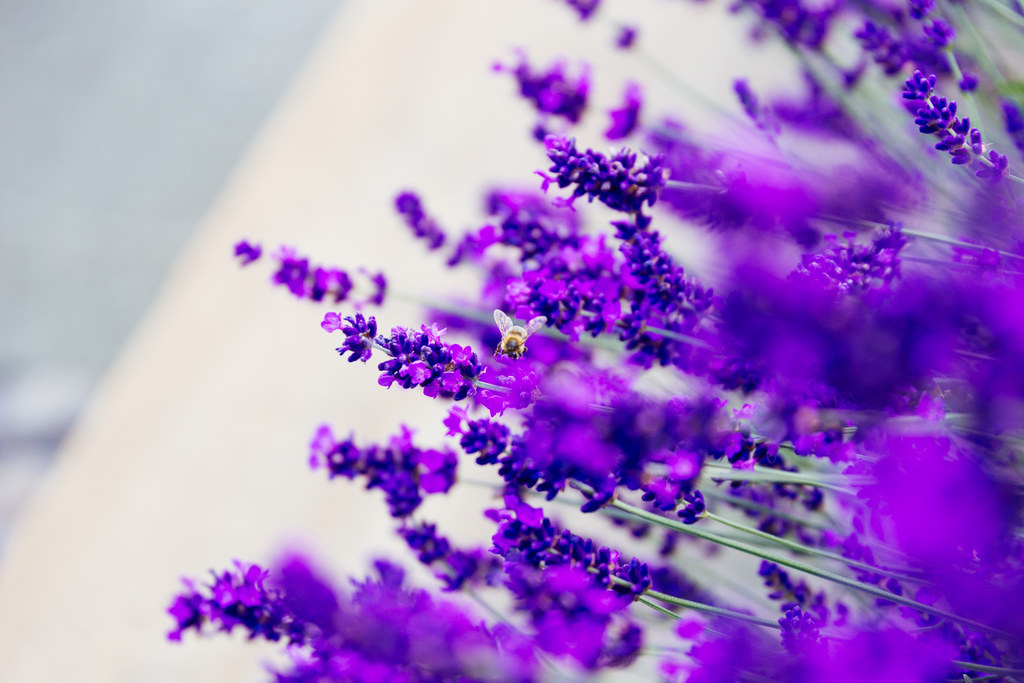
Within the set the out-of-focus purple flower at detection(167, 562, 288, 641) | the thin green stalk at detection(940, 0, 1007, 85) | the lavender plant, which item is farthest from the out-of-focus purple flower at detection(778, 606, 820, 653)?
the thin green stalk at detection(940, 0, 1007, 85)

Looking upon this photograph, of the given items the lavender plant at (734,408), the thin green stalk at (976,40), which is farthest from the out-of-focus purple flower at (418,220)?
the thin green stalk at (976,40)

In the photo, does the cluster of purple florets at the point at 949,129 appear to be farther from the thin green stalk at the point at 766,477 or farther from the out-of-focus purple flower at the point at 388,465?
the out-of-focus purple flower at the point at 388,465

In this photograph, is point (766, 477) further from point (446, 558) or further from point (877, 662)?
point (446, 558)

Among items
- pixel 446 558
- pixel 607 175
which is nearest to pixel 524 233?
pixel 607 175

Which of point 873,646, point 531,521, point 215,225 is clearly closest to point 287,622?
point 531,521

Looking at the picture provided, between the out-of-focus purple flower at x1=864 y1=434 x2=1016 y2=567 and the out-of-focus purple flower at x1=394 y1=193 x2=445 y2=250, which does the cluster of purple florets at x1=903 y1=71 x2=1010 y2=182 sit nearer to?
the out-of-focus purple flower at x1=864 y1=434 x2=1016 y2=567

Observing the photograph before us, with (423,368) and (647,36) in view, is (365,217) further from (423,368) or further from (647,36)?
(423,368)
